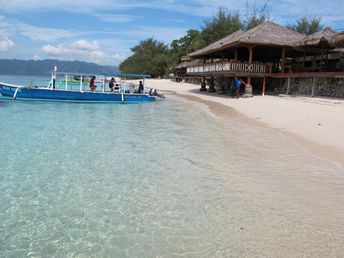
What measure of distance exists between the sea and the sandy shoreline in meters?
0.52

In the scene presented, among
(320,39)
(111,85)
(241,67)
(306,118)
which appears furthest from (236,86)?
(306,118)

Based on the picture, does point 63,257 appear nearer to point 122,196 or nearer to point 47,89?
point 122,196

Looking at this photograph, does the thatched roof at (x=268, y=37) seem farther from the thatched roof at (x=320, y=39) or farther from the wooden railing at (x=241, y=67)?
the thatched roof at (x=320, y=39)

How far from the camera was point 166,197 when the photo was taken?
467cm

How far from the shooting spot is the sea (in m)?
3.40

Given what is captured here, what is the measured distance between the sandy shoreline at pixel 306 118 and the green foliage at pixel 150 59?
44073 mm

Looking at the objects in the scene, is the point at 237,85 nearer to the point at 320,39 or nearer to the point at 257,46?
the point at 257,46

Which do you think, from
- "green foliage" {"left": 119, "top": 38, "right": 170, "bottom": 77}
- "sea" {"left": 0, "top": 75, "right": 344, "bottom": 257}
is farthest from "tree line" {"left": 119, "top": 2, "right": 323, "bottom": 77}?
"sea" {"left": 0, "top": 75, "right": 344, "bottom": 257}

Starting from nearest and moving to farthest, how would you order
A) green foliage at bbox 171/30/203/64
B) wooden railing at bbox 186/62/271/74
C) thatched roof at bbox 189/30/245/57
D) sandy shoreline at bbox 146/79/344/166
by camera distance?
1. sandy shoreline at bbox 146/79/344/166
2. wooden railing at bbox 186/62/271/74
3. thatched roof at bbox 189/30/245/57
4. green foliage at bbox 171/30/203/64

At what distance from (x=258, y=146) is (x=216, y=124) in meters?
3.61

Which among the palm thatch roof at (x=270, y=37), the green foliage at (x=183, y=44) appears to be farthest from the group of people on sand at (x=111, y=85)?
the green foliage at (x=183, y=44)

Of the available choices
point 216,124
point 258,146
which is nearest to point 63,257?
point 258,146

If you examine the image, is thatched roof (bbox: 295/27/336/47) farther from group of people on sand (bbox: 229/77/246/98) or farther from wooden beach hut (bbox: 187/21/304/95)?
group of people on sand (bbox: 229/77/246/98)

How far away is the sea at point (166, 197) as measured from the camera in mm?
3396
